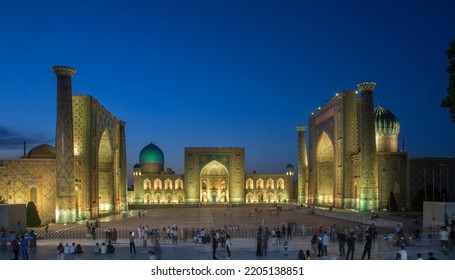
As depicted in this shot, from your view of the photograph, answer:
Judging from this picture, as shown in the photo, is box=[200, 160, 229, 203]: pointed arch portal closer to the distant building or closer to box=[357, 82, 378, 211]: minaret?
the distant building

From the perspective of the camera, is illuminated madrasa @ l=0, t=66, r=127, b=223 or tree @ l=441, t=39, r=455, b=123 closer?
tree @ l=441, t=39, r=455, b=123

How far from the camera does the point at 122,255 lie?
619 inches

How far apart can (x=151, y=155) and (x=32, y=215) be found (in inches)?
1579

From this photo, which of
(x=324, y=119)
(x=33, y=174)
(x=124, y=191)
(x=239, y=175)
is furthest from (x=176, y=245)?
(x=239, y=175)

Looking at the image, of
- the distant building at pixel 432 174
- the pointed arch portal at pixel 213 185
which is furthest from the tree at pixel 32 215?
the pointed arch portal at pixel 213 185

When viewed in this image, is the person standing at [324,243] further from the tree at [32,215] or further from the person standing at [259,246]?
the tree at [32,215]

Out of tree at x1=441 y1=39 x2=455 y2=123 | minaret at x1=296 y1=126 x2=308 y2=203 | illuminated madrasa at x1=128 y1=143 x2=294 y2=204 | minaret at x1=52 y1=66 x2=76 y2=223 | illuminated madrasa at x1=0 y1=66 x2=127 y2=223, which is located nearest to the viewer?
tree at x1=441 y1=39 x2=455 y2=123

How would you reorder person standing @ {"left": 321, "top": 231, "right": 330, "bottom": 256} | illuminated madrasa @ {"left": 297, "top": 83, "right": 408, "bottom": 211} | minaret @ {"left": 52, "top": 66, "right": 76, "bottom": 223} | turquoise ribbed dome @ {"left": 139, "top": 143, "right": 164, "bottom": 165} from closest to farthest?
person standing @ {"left": 321, "top": 231, "right": 330, "bottom": 256}
minaret @ {"left": 52, "top": 66, "right": 76, "bottom": 223}
illuminated madrasa @ {"left": 297, "top": 83, "right": 408, "bottom": 211}
turquoise ribbed dome @ {"left": 139, "top": 143, "right": 164, "bottom": 165}

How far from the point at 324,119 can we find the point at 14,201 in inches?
1078

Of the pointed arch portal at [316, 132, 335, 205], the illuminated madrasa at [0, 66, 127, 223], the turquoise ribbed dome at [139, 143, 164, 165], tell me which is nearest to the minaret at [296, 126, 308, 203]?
the pointed arch portal at [316, 132, 335, 205]

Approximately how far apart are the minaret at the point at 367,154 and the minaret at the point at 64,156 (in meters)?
18.2

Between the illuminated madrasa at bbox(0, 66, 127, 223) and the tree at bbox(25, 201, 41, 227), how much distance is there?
1184 mm

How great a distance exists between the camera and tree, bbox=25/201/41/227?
25883mm
